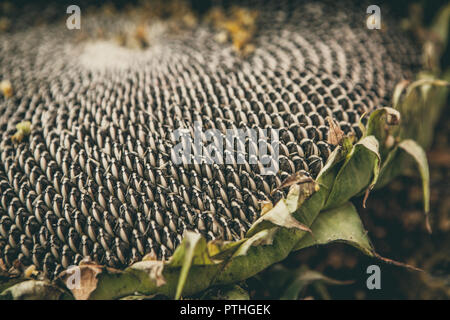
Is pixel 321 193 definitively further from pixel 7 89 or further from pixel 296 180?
pixel 7 89

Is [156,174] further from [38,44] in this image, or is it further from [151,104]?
[38,44]

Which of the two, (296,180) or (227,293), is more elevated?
(296,180)

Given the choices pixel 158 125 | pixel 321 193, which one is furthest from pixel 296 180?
pixel 158 125

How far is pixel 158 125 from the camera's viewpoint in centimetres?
92

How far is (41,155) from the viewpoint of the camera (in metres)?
0.90

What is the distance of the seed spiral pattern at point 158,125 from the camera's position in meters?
0.82

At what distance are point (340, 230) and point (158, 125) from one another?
47cm

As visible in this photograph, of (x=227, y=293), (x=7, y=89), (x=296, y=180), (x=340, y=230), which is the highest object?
(x=7, y=89)

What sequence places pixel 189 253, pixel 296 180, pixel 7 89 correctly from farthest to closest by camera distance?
pixel 7 89
pixel 296 180
pixel 189 253

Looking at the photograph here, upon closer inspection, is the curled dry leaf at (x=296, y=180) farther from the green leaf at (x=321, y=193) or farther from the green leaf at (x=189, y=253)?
the green leaf at (x=189, y=253)

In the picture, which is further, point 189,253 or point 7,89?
point 7,89

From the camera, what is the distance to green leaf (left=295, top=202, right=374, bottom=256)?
802 millimetres

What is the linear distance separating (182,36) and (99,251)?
2.65ft

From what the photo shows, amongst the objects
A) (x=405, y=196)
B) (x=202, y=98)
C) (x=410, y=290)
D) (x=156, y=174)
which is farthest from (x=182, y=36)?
(x=410, y=290)
